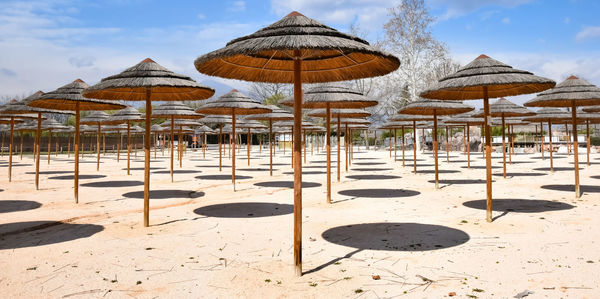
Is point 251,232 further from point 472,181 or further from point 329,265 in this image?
point 472,181

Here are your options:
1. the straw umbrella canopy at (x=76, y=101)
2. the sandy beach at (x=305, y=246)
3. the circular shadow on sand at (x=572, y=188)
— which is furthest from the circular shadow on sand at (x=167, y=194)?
the circular shadow on sand at (x=572, y=188)

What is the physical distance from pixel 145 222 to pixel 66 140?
46.5m

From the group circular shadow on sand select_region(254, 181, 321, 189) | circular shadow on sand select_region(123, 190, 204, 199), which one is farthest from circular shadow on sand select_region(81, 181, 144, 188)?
circular shadow on sand select_region(254, 181, 321, 189)

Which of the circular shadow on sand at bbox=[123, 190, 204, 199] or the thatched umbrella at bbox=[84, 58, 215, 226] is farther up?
the thatched umbrella at bbox=[84, 58, 215, 226]

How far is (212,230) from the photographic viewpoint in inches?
238

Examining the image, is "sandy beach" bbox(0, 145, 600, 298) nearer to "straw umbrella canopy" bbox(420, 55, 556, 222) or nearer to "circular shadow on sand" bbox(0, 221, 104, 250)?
"circular shadow on sand" bbox(0, 221, 104, 250)

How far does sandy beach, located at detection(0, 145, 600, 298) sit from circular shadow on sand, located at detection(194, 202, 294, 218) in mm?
21

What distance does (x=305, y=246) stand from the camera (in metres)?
5.14

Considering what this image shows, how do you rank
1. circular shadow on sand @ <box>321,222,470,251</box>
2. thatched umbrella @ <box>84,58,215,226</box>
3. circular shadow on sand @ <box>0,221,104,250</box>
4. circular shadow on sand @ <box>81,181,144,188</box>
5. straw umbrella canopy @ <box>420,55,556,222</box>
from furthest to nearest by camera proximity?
circular shadow on sand @ <box>81,181,144,188</box>, straw umbrella canopy @ <box>420,55,556,222</box>, thatched umbrella @ <box>84,58,215,226</box>, circular shadow on sand @ <box>0,221,104,250</box>, circular shadow on sand @ <box>321,222,470,251</box>

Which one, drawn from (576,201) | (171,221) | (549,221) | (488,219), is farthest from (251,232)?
(576,201)

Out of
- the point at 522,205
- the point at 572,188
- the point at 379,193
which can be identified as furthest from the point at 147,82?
the point at 572,188

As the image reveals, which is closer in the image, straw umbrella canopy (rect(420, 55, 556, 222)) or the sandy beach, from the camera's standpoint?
the sandy beach

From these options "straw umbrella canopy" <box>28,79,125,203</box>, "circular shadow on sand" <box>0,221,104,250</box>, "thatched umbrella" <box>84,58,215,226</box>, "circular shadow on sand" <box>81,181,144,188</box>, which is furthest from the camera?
"circular shadow on sand" <box>81,181,144,188</box>

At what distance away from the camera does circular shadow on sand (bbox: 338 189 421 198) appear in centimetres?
964
